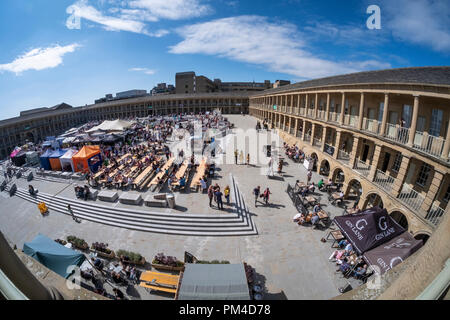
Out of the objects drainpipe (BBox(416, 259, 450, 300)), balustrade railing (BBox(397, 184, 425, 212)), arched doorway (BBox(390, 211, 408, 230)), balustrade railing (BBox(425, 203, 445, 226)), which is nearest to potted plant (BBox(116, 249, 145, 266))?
drainpipe (BBox(416, 259, 450, 300))

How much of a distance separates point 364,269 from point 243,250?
5863 mm

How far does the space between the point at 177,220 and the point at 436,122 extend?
16913 millimetres

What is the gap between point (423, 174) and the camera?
457 inches

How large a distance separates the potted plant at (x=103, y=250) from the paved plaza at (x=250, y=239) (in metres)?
0.67

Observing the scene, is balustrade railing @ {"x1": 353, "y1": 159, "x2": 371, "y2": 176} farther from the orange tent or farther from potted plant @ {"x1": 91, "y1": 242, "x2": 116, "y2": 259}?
the orange tent

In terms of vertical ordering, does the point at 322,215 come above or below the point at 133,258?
above

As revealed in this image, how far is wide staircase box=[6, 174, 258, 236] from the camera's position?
39.3 ft

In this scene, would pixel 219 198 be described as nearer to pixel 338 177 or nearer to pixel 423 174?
pixel 423 174

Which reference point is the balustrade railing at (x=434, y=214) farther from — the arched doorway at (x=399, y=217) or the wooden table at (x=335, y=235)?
the wooden table at (x=335, y=235)

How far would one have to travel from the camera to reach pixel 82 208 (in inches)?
593

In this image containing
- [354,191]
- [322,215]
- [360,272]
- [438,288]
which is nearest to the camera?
[438,288]

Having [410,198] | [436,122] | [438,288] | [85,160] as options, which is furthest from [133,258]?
[436,122]

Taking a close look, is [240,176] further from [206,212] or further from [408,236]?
[408,236]
